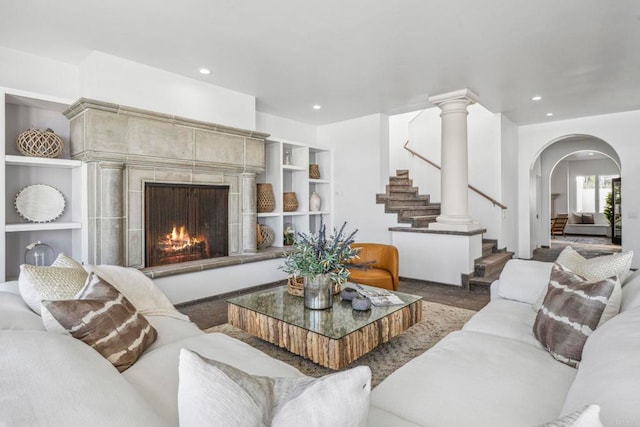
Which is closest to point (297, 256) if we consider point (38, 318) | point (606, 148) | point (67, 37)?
point (38, 318)

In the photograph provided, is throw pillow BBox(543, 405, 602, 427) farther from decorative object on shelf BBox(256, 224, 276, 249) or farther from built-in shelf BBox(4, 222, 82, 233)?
decorative object on shelf BBox(256, 224, 276, 249)

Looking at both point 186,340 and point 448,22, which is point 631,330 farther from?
point 448,22

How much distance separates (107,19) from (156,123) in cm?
109

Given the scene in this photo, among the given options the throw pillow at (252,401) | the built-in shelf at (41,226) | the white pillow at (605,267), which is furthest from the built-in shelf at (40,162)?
the white pillow at (605,267)

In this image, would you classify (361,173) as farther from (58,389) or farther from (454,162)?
(58,389)

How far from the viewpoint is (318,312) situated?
2459mm

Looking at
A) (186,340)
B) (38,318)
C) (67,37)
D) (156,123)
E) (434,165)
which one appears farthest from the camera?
(434,165)

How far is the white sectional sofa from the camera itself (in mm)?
797

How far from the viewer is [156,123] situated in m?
3.67

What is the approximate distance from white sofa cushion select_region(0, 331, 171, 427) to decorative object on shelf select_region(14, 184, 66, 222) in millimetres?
2978

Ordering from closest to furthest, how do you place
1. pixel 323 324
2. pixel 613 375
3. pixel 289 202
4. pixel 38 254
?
pixel 613 375 → pixel 323 324 → pixel 38 254 → pixel 289 202

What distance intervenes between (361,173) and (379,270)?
234 cm

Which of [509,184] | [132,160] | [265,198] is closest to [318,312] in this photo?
[132,160]

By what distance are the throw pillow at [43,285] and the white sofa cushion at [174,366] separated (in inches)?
20.2
